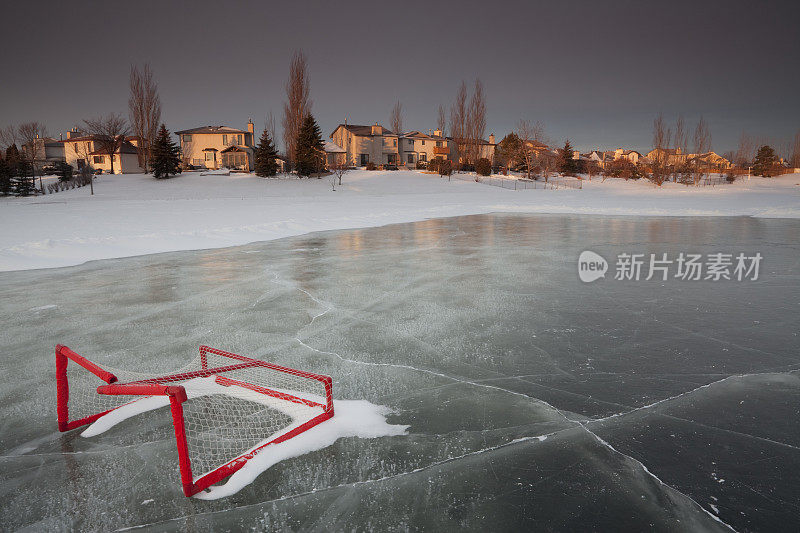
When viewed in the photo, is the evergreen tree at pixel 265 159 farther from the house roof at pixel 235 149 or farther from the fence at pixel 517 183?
the fence at pixel 517 183

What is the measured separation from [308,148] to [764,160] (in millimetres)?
69184

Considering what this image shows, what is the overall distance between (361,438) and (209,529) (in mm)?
1141

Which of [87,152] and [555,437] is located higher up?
[87,152]

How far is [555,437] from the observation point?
129 inches

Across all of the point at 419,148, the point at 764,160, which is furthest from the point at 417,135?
the point at 764,160

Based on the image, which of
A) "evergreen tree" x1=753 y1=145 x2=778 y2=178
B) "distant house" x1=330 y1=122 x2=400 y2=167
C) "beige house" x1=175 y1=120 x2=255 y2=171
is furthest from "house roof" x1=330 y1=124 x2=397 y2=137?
"evergreen tree" x1=753 y1=145 x2=778 y2=178

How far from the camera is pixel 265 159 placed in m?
47.1

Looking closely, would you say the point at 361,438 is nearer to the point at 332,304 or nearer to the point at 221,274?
the point at 332,304

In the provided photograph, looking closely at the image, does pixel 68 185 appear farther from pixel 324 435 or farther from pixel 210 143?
pixel 324 435

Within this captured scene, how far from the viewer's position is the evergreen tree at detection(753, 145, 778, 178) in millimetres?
66750

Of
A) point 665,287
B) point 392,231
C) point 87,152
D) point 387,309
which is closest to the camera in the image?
point 387,309

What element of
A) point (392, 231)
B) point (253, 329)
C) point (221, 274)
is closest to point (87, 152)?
point (392, 231)

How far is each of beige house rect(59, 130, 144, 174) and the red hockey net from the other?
60.6 meters

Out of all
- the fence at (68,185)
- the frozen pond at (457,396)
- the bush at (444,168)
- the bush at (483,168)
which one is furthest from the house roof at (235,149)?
the frozen pond at (457,396)
